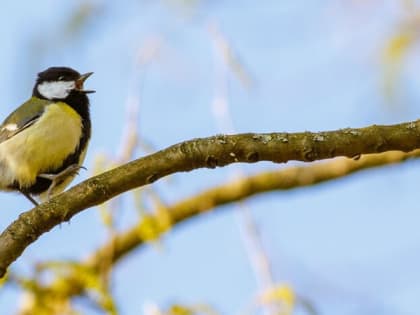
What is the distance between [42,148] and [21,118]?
0.86 ft

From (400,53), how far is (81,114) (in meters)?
1.44

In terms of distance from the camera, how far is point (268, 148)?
186cm

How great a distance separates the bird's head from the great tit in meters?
0.19

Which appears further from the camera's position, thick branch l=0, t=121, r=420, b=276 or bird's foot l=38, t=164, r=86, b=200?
bird's foot l=38, t=164, r=86, b=200

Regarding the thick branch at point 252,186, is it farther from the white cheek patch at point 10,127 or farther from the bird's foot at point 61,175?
the white cheek patch at point 10,127

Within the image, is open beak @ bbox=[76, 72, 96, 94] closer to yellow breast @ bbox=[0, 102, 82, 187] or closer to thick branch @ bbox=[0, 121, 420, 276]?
yellow breast @ bbox=[0, 102, 82, 187]

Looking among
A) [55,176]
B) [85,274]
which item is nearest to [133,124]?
[55,176]

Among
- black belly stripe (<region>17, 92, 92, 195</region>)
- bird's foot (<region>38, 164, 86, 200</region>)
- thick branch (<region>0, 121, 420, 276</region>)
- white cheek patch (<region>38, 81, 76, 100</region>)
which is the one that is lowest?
thick branch (<region>0, 121, 420, 276</region>)

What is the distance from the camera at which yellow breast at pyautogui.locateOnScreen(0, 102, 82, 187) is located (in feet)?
10.3

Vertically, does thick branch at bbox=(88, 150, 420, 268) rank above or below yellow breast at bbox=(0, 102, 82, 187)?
Answer: above

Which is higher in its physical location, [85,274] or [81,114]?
[81,114]

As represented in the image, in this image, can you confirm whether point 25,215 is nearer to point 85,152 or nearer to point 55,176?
point 55,176

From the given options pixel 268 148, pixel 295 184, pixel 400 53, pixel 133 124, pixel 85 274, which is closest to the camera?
pixel 268 148

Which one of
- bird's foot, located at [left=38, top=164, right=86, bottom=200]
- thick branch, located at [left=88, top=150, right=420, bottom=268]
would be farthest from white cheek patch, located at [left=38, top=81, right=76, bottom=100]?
thick branch, located at [left=88, top=150, right=420, bottom=268]
